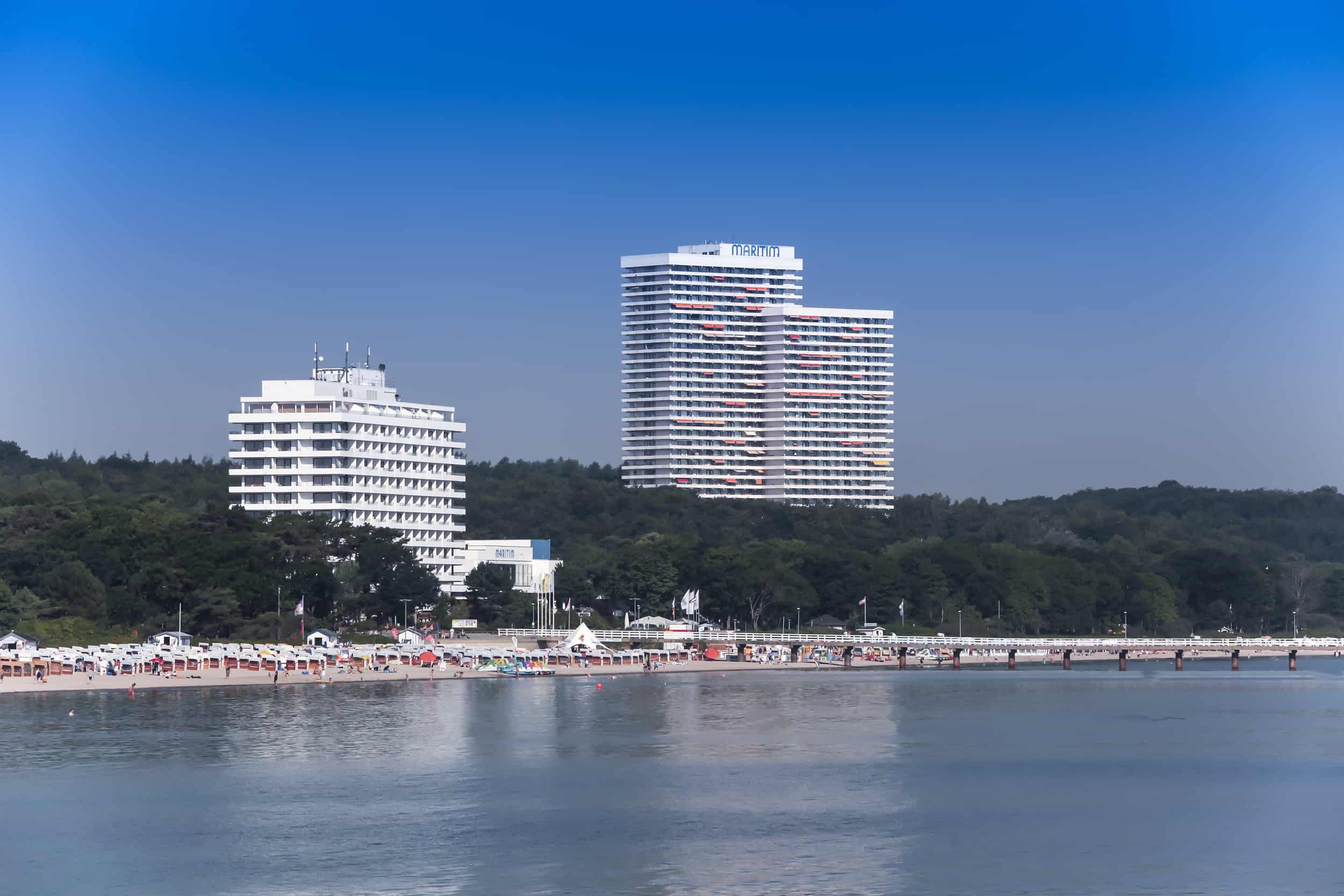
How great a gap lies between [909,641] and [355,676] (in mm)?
58260

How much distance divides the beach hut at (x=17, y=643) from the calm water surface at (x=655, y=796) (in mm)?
12946

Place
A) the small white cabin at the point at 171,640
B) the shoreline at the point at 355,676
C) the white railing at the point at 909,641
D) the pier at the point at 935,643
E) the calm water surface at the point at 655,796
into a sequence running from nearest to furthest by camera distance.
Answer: the calm water surface at the point at 655,796 < the shoreline at the point at 355,676 < the small white cabin at the point at 171,640 < the white railing at the point at 909,641 < the pier at the point at 935,643

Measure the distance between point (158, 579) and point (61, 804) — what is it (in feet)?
232

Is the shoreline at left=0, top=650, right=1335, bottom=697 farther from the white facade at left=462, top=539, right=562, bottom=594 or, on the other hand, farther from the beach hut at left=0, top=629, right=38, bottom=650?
the white facade at left=462, top=539, right=562, bottom=594

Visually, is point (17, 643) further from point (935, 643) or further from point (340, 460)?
point (935, 643)

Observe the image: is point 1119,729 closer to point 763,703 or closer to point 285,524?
point 763,703

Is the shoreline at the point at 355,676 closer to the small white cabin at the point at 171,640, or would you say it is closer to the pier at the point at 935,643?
the pier at the point at 935,643

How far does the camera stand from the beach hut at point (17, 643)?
124 meters

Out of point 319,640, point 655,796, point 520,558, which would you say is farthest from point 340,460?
point 655,796

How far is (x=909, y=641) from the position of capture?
553 ft

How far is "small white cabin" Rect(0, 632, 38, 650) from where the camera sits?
124438 millimetres

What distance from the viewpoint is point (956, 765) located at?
269 ft

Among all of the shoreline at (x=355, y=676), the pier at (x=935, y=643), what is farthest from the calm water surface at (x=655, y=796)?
the pier at (x=935, y=643)

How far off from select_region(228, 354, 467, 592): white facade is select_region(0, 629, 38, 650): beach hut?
48.9 meters
